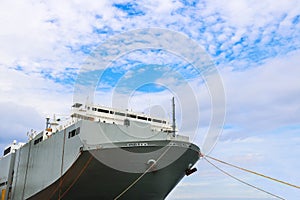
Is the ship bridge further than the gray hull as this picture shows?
Yes

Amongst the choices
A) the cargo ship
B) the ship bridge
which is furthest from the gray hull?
the ship bridge

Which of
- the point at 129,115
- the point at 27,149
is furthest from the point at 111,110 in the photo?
the point at 27,149

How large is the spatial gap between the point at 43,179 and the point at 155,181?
6291mm

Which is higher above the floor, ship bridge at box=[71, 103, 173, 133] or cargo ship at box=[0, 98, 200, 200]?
ship bridge at box=[71, 103, 173, 133]

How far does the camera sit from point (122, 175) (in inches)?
481

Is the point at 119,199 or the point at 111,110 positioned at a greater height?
the point at 111,110

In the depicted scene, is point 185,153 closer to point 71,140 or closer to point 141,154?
point 141,154

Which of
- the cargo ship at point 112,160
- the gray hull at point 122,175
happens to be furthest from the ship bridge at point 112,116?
the gray hull at point 122,175

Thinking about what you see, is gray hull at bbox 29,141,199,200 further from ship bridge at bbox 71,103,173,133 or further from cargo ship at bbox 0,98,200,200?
ship bridge at bbox 71,103,173,133

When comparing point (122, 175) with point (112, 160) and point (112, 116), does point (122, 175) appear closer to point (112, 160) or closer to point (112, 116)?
point (112, 160)

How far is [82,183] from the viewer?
41.3ft

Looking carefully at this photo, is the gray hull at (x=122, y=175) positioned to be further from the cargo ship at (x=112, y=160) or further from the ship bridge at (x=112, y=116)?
the ship bridge at (x=112, y=116)

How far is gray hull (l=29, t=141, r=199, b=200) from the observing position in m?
12.0

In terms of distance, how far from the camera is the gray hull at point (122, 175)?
1200 cm
